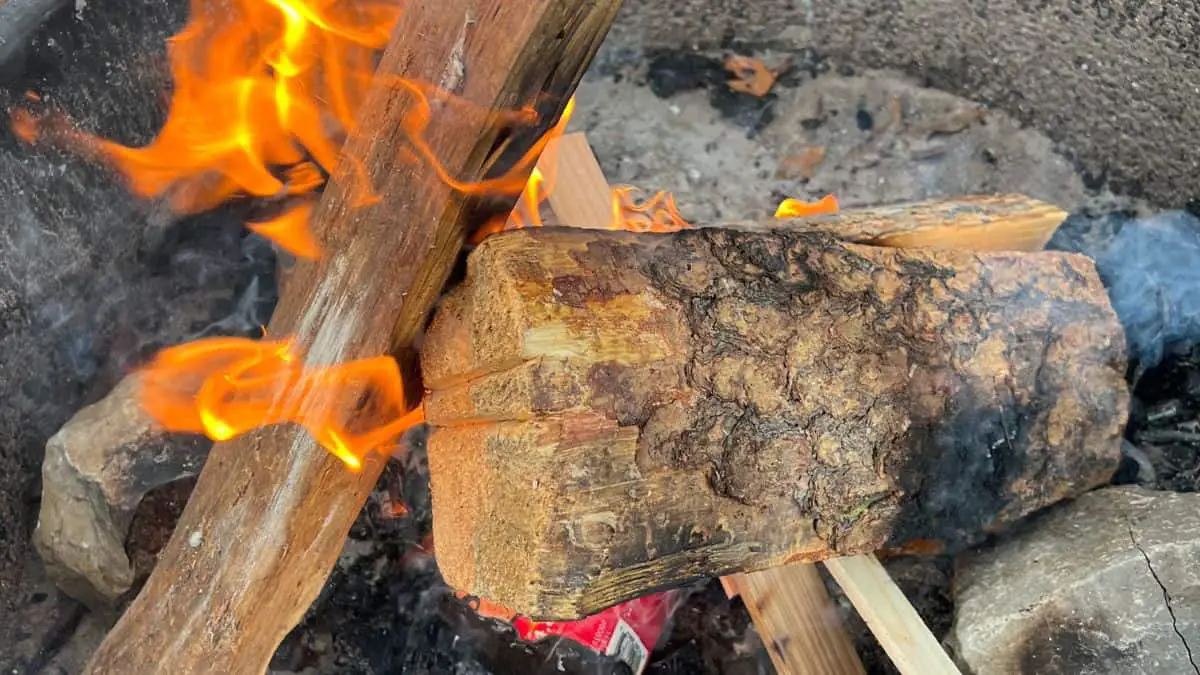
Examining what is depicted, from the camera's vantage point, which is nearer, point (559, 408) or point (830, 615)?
point (559, 408)

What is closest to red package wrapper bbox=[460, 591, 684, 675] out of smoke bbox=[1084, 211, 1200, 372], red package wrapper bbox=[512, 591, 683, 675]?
red package wrapper bbox=[512, 591, 683, 675]

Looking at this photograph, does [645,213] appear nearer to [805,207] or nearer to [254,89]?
[805,207]

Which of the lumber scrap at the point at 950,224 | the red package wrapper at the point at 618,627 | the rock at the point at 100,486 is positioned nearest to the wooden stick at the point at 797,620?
the red package wrapper at the point at 618,627

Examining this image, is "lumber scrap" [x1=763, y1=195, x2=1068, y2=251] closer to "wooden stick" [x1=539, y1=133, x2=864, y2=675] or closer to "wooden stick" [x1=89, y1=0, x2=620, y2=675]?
"wooden stick" [x1=89, y1=0, x2=620, y2=675]

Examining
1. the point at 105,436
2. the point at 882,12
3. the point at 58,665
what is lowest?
the point at 58,665

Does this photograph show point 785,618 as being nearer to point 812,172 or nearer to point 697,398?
point 697,398

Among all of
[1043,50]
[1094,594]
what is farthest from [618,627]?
[1043,50]

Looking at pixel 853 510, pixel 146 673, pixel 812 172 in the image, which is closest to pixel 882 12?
pixel 812 172

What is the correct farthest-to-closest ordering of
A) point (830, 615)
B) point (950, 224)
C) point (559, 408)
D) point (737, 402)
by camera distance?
point (830, 615) < point (950, 224) < point (737, 402) < point (559, 408)
